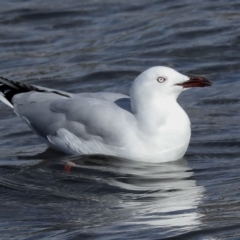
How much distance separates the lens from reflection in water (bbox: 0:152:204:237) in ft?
19.5

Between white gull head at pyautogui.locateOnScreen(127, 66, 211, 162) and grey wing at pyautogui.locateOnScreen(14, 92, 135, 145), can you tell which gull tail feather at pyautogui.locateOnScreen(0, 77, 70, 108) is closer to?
grey wing at pyautogui.locateOnScreen(14, 92, 135, 145)

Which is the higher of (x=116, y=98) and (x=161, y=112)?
(x=116, y=98)

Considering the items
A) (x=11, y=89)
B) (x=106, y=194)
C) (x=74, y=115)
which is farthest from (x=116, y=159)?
(x=11, y=89)

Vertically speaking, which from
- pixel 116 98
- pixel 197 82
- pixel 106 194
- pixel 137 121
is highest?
pixel 197 82

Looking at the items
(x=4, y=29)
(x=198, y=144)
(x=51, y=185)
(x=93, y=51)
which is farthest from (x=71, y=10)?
(x=51, y=185)

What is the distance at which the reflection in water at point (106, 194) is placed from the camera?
5.96 m

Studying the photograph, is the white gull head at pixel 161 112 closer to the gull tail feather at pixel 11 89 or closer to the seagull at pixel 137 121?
the seagull at pixel 137 121

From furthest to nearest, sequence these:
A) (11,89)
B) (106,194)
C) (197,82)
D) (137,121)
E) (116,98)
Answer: (11,89), (116,98), (137,121), (197,82), (106,194)

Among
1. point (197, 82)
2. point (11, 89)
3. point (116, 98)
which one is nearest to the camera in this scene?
point (197, 82)

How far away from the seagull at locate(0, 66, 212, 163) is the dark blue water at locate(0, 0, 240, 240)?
0.46 feet

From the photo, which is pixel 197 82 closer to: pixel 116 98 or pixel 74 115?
pixel 116 98

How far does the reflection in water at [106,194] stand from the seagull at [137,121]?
136 mm

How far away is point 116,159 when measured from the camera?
25.6ft

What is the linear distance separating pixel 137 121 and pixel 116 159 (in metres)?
0.39
